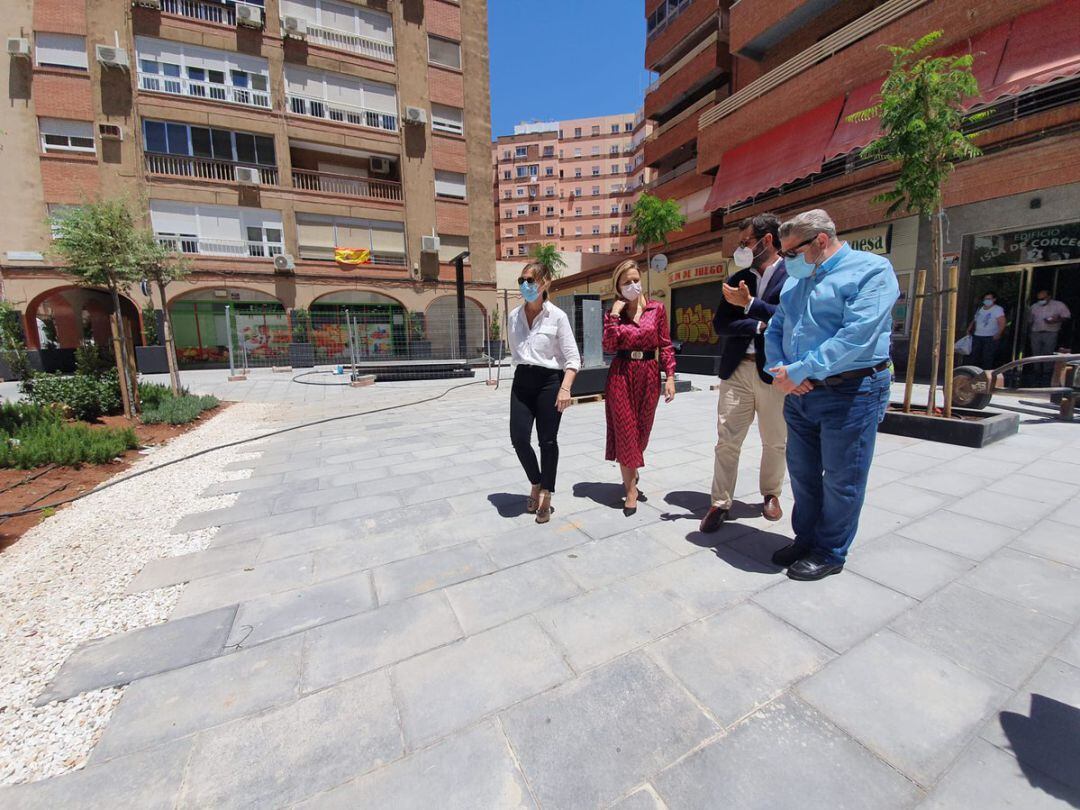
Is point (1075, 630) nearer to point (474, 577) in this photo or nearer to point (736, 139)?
point (474, 577)

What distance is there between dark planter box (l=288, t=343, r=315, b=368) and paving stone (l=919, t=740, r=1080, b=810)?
19.7m

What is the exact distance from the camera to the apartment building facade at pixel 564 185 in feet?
179

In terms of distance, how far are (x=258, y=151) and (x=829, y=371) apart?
82.5 feet

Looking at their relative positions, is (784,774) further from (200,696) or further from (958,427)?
(958,427)

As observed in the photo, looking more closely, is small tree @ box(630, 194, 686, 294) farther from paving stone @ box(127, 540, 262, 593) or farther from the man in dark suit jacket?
paving stone @ box(127, 540, 262, 593)

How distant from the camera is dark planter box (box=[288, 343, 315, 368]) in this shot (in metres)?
18.2

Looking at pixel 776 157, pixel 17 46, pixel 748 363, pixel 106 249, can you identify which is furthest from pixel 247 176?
pixel 748 363

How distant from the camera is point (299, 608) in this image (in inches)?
96.7

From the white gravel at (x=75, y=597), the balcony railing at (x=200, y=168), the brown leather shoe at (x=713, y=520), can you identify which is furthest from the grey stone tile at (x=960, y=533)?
the balcony railing at (x=200, y=168)

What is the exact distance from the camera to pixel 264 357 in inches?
717

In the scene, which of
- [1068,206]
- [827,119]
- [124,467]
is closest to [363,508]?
[124,467]

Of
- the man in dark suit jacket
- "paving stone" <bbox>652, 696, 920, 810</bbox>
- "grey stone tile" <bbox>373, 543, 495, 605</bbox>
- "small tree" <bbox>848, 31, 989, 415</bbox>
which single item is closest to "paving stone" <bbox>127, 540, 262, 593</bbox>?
"grey stone tile" <bbox>373, 543, 495, 605</bbox>

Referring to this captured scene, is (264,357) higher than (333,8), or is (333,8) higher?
(333,8)

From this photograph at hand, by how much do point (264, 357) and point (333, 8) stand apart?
16.3 metres
